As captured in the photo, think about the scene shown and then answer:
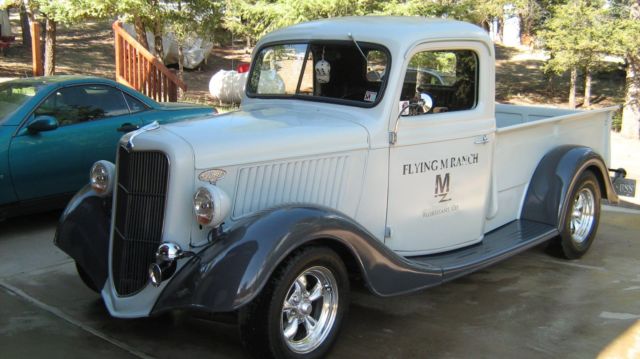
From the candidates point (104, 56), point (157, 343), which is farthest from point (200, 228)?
point (104, 56)

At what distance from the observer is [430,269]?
407 cm

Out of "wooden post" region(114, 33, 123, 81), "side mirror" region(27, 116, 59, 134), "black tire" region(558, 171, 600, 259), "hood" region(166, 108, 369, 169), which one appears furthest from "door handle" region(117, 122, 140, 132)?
"wooden post" region(114, 33, 123, 81)

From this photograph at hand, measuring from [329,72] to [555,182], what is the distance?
217 centimetres

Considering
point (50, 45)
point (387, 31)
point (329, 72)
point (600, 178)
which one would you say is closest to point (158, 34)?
point (50, 45)

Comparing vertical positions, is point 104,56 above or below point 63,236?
above

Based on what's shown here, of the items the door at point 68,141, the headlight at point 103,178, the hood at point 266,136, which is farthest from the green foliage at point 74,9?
the hood at point 266,136

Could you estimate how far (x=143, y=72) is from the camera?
1185cm

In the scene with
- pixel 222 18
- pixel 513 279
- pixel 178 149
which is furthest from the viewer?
pixel 222 18

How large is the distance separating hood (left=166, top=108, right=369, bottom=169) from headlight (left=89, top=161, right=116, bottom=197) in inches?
25.5

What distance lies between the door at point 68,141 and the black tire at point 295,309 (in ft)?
11.4

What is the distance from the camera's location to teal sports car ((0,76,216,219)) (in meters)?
5.95

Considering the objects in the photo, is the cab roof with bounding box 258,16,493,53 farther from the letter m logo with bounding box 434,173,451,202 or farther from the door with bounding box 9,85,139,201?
the door with bounding box 9,85,139,201

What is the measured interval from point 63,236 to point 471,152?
2.87 m

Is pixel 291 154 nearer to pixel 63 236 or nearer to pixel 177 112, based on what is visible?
pixel 63 236
